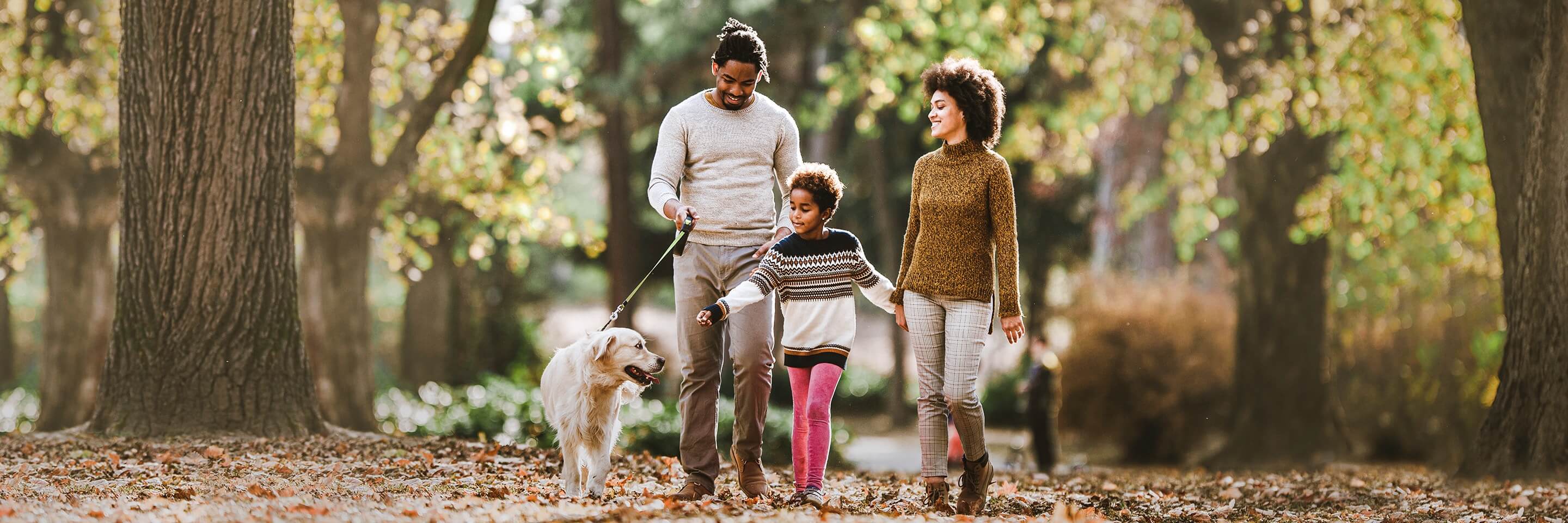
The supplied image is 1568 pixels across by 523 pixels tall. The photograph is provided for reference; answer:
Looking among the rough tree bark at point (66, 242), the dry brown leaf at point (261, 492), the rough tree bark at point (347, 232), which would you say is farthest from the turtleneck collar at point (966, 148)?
the rough tree bark at point (66, 242)

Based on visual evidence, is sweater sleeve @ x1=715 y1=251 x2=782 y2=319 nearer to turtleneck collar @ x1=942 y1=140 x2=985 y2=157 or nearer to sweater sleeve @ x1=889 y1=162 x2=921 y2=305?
sweater sleeve @ x1=889 y1=162 x2=921 y2=305

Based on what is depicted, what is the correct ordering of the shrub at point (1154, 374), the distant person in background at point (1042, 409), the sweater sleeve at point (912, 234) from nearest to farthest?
1. the sweater sleeve at point (912, 234)
2. the distant person in background at point (1042, 409)
3. the shrub at point (1154, 374)

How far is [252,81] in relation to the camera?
8.12m

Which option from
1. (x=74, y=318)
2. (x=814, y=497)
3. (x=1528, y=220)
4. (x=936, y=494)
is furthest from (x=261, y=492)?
(x=74, y=318)

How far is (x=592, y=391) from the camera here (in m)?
5.67

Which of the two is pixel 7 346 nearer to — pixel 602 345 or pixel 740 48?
pixel 602 345

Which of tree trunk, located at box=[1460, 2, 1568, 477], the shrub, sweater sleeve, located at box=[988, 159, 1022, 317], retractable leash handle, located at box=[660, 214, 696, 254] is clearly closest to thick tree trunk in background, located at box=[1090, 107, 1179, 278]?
the shrub

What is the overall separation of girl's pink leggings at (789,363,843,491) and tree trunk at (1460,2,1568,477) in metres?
4.79

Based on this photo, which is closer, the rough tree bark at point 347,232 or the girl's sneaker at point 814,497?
the girl's sneaker at point 814,497

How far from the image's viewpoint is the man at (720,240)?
593 cm

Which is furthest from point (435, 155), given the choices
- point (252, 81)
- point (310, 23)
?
point (252, 81)

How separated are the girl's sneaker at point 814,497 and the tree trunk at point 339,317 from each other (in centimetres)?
767

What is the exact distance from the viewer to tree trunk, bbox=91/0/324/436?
8078 millimetres

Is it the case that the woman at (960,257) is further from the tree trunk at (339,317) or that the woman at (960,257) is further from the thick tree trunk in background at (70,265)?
the thick tree trunk in background at (70,265)
